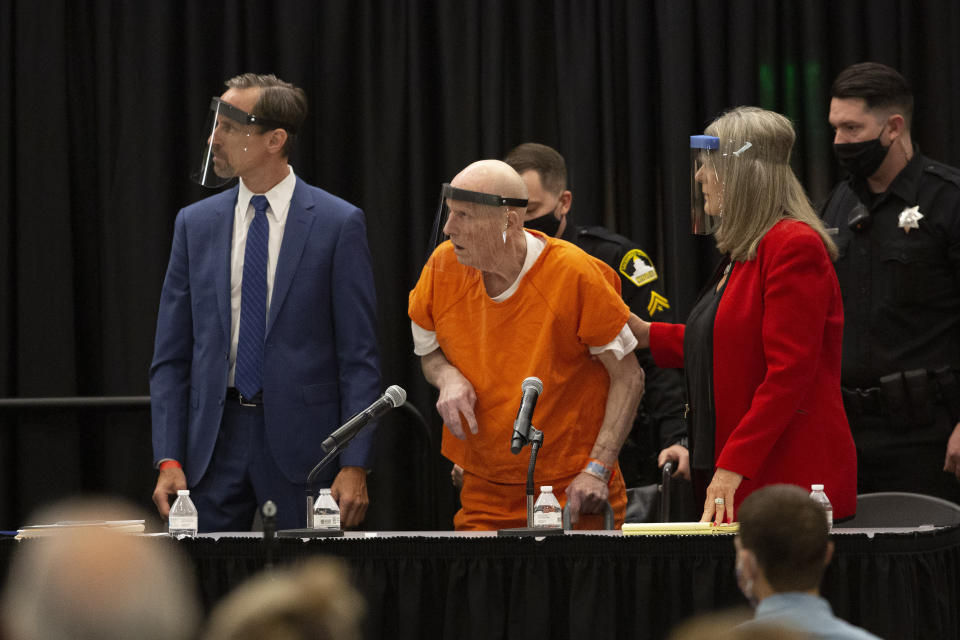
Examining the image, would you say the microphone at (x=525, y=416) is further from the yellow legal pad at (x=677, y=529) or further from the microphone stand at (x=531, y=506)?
the yellow legal pad at (x=677, y=529)

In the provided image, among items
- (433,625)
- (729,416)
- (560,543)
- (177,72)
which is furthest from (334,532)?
(177,72)

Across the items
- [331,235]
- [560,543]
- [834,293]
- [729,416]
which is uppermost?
[331,235]

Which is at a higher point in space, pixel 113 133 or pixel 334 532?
pixel 113 133

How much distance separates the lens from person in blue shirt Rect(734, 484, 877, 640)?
215cm

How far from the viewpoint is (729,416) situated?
3580 mm

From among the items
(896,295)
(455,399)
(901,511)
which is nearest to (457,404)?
(455,399)

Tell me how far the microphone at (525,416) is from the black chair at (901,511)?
3.18 ft

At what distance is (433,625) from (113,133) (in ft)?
10.6

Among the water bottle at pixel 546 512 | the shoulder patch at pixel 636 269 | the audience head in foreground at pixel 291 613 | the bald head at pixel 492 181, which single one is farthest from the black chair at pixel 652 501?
the audience head in foreground at pixel 291 613

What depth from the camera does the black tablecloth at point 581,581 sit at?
3107 mm

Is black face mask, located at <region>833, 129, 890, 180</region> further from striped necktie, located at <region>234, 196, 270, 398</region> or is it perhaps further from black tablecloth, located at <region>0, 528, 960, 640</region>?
striped necktie, located at <region>234, 196, 270, 398</region>

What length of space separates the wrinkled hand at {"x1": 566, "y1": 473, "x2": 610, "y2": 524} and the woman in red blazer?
0.28 meters

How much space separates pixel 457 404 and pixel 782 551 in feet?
5.68

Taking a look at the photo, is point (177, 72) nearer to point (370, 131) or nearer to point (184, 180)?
point (184, 180)
